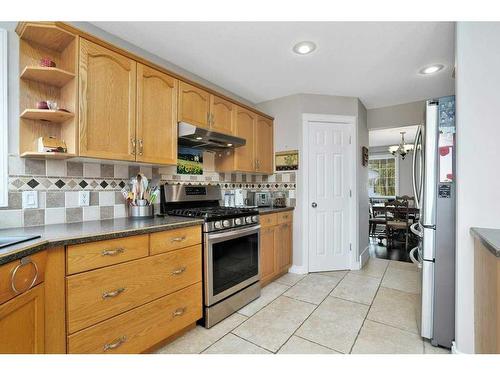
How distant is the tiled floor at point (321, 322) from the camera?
5.52ft

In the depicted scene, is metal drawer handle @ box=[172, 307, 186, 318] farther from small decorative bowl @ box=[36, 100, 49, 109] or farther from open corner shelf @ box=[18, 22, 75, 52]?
open corner shelf @ box=[18, 22, 75, 52]

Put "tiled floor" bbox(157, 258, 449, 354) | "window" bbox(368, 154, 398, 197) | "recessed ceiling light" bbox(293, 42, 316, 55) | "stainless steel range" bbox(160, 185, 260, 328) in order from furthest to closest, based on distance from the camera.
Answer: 1. "window" bbox(368, 154, 398, 197)
2. "recessed ceiling light" bbox(293, 42, 316, 55)
3. "stainless steel range" bbox(160, 185, 260, 328)
4. "tiled floor" bbox(157, 258, 449, 354)

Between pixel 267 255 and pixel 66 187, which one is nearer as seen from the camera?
pixel 66 187

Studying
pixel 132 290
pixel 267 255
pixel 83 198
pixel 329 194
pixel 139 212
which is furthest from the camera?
pixel 329 194

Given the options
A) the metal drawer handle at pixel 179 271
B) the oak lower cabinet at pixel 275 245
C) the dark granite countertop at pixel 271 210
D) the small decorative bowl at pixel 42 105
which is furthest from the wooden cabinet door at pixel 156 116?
the oak lower cabinet at pixel 275 245

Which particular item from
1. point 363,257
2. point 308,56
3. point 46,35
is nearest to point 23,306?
point 46,35

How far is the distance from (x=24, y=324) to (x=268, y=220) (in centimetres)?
208

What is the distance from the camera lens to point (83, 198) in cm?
182

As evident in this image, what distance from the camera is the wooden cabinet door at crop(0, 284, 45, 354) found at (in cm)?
93

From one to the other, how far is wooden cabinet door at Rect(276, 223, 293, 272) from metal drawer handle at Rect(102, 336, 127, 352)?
183 cm

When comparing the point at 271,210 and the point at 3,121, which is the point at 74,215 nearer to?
the point at 3,121

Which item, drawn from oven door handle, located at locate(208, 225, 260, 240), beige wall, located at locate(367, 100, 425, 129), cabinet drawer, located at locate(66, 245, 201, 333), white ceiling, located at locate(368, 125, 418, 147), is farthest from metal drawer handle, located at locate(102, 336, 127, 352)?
white ceiling, located at locate(368, 125, 418, 147)

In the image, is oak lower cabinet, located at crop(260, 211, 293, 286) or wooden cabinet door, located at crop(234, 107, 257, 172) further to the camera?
wooden cabinet door, located at crop(234, 107, 257, 172)
